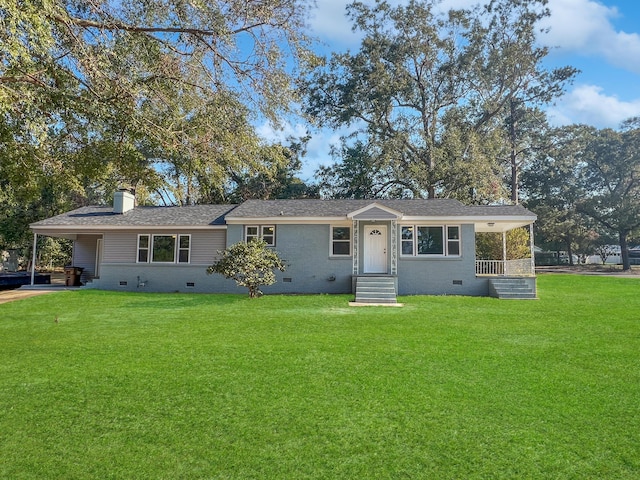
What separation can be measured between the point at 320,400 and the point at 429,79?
28.8 metres

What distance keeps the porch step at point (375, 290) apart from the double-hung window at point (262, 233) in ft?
13.6

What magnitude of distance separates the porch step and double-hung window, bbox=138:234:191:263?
8.08 meters

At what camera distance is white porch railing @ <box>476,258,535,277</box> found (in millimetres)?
15641

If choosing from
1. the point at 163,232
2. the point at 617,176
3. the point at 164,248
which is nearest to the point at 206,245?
the point at 164,248

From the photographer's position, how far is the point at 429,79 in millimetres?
28609

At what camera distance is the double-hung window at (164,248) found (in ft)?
58.0

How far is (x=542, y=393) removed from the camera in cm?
479

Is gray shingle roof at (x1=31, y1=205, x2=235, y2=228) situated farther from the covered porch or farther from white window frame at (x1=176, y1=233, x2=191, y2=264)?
the covered porch

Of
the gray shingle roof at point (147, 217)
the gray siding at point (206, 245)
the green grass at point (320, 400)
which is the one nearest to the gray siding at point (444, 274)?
the green grass at point (320, 400)

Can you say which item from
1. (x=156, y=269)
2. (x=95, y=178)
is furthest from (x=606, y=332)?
(x=156, y=269)

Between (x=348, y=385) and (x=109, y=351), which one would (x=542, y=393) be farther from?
(x=109, y=351)

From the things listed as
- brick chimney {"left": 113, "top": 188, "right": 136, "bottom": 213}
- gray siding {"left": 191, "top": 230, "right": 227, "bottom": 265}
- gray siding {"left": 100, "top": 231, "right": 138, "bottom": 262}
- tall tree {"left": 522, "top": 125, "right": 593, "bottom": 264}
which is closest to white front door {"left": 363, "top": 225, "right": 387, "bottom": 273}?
gray siding {"left": 191, "top": 230, "right": 227, "bottom": 265}

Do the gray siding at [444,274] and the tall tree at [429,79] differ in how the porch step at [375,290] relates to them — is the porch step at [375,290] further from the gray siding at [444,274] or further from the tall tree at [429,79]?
the tall tree at [429,79]

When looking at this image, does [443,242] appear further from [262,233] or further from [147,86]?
[147,86]
